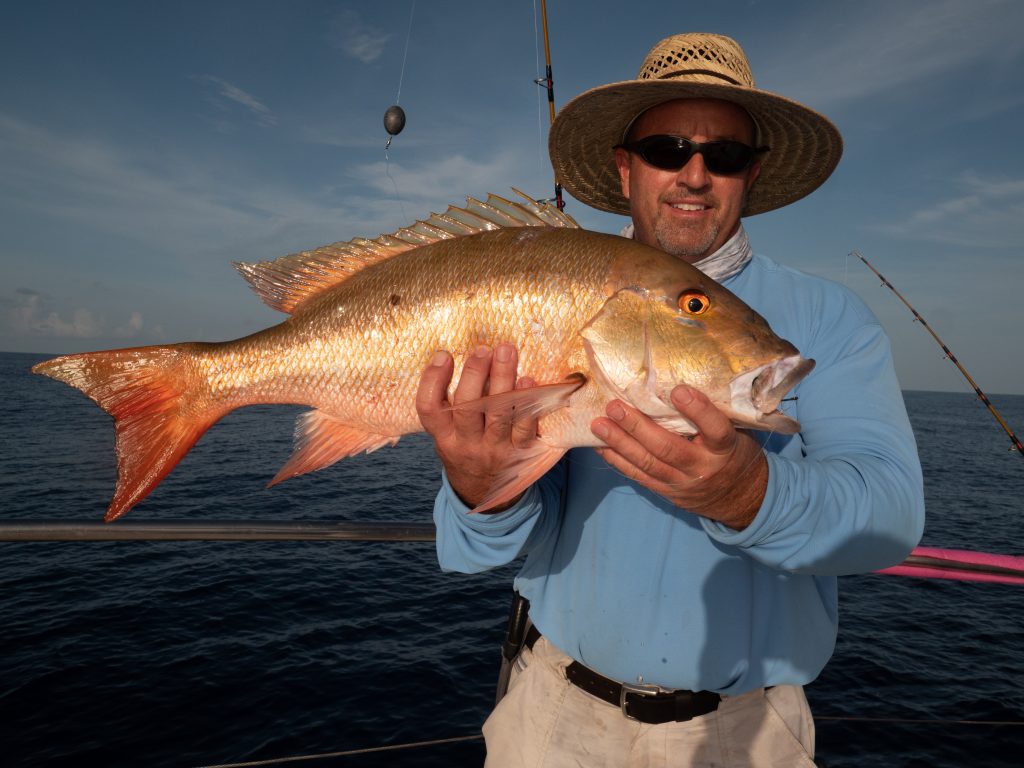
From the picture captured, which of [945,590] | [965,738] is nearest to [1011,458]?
[945,590]

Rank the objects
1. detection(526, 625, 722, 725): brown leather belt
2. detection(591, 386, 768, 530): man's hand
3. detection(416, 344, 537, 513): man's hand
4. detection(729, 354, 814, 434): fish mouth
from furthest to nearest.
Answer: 1. detection(526, 625, 722, 725): brown leather belt
2. detection(416, 344, 537, 513): man's hand
3. detection(729, 354, 814, 434): fish mouth
4. detection(591, 386, 768, 530): man's hand

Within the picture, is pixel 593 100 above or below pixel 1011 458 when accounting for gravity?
above

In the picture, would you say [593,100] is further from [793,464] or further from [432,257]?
[793,464]

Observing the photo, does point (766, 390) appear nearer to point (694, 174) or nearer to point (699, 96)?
point (694, 174)

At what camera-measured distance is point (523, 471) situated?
1.90 metres

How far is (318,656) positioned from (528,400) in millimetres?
9620

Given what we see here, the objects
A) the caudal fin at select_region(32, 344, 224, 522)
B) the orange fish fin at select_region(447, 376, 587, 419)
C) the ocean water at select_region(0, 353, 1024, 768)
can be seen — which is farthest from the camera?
the ocean water at select_region(0, 353, 1024, 768)

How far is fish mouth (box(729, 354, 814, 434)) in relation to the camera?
1.61 metres

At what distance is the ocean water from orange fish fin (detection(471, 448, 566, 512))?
8.41 feet

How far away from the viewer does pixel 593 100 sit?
2643 mm

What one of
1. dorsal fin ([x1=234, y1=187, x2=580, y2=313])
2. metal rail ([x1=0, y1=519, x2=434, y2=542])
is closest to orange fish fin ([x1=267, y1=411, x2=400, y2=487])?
metal rail ([x1=0, y1=519, x2=434, y2=542])

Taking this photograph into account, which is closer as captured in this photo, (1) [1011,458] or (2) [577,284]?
(2) [577,284]

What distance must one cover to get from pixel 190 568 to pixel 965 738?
14712 mm

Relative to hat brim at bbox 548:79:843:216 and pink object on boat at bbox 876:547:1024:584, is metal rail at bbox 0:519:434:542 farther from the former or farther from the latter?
pink object on boat at bbox 876:547:1024:584
